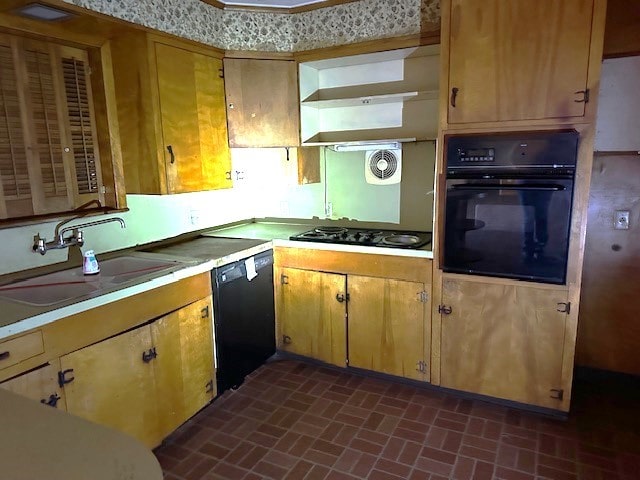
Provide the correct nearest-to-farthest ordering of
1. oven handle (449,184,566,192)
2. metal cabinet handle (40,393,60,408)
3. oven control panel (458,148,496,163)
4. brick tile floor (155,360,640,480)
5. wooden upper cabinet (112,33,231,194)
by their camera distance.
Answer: metal cabinet handle (40,393,60,408)
brick tile floor (155,360,640,480)
oven handle (449,184,566,192)
oven control panel (458,148,496,163)
wooden upper cabinet (112,33,231,194)

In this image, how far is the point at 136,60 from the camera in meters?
2.47

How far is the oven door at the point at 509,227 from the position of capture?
7.39ft

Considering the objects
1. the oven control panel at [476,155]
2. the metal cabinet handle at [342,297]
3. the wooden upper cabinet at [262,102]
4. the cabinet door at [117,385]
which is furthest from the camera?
the wooden upper cabinet at [262,102]

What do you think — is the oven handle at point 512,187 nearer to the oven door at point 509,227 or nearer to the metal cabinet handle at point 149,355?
the oven door at point 509,227

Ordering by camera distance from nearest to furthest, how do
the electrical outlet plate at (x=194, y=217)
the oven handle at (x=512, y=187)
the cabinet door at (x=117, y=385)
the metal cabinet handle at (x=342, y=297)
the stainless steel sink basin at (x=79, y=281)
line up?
1. the cabinet door at (x=117, y=385)
2. the stainless steel sink basin at (x=79, y=281)
3. the oven handle at (x=512, y=187)
4. the metal cabinet handle at (x=342, y=297)
5. the electrical outlet plate at (x=194, y=217)

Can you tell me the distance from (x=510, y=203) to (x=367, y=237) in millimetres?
958

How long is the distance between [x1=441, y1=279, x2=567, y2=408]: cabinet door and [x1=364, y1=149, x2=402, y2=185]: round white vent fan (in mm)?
954

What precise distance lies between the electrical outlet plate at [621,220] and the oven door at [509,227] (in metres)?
0.69

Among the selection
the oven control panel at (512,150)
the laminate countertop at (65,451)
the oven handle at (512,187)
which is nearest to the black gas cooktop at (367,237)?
the oven handle at (512,187)

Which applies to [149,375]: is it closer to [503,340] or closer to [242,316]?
[242,316]

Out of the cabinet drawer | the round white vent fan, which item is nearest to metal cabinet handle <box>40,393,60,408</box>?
the cabinet drawer

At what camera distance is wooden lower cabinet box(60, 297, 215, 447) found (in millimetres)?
1845

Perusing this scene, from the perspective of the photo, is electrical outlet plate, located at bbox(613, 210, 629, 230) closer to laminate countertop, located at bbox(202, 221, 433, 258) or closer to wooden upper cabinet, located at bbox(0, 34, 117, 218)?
laminate countertop, located at bbox(202, 221, 433, 258)

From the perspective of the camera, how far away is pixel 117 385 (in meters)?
1.96
